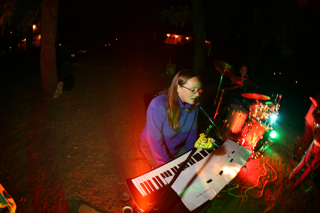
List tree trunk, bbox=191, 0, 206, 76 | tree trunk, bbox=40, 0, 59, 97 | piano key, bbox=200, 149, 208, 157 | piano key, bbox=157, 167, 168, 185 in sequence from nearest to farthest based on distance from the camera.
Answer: piano key, bbox=157, 167, 168, 185 < piano key, bbox=200, 149, 208, 157 < tree trunk, bbox=40, 0, 59, 97 < tree trunk, bbox=191, 0, 206, 76

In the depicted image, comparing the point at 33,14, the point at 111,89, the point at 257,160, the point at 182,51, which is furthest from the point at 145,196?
the point at 182,51

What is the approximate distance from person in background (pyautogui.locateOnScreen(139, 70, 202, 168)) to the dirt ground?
3.46ft

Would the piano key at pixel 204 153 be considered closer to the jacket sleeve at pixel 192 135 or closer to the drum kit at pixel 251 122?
the jacket sleeve at pixel 192 135

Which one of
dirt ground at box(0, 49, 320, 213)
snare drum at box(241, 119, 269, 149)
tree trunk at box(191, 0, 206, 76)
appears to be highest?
tree trunk at box(191, 0, 206, 76)

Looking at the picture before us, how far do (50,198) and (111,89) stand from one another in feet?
16.8

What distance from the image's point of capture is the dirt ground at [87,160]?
304 cm

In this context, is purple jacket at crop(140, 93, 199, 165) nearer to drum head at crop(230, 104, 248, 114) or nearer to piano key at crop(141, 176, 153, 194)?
piano key at crop(141, 176, 153, 194)

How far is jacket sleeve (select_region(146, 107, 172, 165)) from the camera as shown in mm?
2471

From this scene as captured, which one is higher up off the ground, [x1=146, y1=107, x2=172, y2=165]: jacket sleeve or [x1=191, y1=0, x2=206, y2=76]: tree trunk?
[x1=191, y1=0, x2=206, y2=76]: tree trunk

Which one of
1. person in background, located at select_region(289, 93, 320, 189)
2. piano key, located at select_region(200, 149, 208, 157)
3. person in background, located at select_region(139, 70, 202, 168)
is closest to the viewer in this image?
person in background, located at select_region(139, 70, 202, 168)

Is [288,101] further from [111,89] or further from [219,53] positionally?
[219,53]

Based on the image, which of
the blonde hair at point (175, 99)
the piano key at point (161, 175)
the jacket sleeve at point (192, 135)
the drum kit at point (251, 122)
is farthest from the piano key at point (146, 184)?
the drum kit at point (251, 122)

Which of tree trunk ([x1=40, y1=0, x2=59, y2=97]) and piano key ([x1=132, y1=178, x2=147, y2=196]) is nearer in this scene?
piano key ([x1=132, y1=178, x2=147, y2=196])

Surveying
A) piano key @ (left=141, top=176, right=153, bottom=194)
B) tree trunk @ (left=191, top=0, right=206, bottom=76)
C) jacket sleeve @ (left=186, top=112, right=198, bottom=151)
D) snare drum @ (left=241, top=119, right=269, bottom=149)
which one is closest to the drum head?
snare drum @ (left=241, top=119, right=269, bottom=149)
